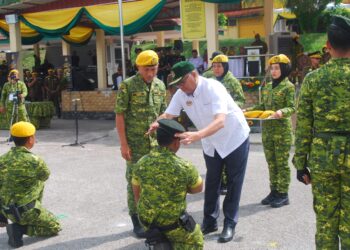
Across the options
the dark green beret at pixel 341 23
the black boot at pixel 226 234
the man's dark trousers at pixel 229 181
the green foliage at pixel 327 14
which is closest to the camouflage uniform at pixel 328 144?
the dark green beret at pixel 341 23

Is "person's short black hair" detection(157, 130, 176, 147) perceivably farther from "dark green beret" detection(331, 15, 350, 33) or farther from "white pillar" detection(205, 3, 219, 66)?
"white pillar" detection(205, 3, 219, 66)

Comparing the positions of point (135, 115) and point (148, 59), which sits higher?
point (148, 59)

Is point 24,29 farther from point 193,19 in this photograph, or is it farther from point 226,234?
point 226,234

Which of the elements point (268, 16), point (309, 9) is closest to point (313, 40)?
point (309, 9)

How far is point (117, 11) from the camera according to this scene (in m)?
12.5

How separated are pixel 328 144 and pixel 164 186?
3.85 ft

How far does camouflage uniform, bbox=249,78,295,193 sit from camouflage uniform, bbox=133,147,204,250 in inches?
86.2

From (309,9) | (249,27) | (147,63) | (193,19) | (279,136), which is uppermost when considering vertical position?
(249,27)

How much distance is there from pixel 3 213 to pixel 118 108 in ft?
4.97

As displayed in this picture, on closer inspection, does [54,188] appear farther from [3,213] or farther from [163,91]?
[163,91]

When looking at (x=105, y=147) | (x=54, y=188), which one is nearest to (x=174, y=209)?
(x=54, y=188)

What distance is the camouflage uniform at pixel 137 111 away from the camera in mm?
4711

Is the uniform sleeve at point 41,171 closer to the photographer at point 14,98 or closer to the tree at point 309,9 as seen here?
the photographer at point 14,98

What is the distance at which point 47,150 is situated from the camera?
1044 cm
